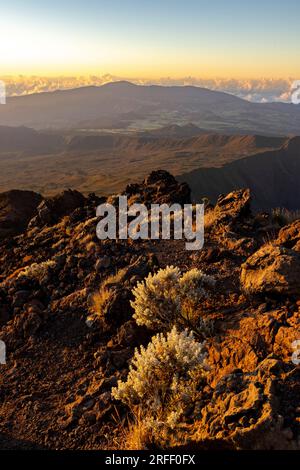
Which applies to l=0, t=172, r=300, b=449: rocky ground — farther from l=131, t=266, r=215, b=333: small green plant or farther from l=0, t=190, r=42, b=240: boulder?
l=0, t=190, r=42, b=240: boulder

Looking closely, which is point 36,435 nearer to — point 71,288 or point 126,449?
point 126,449

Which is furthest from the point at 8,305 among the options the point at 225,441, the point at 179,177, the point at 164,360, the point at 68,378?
the point at 179,177

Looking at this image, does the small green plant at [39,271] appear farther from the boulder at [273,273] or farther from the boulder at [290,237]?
the boulder at [290,237]

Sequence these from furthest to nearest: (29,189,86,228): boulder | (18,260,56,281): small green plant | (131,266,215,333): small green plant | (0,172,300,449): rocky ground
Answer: (29,189,86,228): boulder → (18,260,56,281): small green plant → (131,266,215,333): small green plant → (0,172,300,449): rocky ground

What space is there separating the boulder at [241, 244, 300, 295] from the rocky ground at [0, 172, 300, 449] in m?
0.02

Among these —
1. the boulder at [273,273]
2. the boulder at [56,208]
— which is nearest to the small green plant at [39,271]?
the boulder at [273,273]

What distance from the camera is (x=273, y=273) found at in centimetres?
624

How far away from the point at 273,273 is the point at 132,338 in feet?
8.58

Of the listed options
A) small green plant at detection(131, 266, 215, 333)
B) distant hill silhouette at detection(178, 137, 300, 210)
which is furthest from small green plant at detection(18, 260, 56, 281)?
distant hill silhouette at detection(178, 137, 300, 210)

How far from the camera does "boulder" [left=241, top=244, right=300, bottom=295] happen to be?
602 centimetres

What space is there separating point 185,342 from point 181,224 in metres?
6.26

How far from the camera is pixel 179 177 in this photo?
86.2 metres

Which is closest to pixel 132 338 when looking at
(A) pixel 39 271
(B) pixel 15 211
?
(A) pixel 39 271

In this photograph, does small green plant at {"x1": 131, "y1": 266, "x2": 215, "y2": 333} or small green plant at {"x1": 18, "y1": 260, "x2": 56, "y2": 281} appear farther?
small green plant at {"x1": 18, "y1": 260, "x2": 56, "y2": 281}
